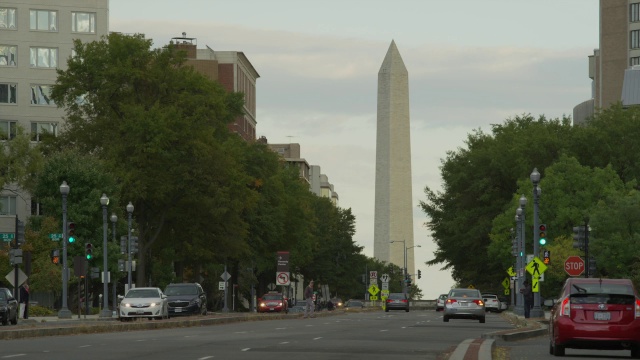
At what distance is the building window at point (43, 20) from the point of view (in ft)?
376

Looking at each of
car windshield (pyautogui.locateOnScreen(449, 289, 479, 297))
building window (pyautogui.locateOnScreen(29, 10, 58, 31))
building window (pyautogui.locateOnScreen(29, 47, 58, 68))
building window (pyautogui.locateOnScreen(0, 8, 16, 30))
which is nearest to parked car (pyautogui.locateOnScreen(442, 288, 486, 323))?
car windshield (pyautogui.locateOnScreen(449, 289, 479, 297))

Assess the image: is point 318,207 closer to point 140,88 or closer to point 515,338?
point 140,88

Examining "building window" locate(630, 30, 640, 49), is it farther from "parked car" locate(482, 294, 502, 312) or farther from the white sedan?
the white sedan

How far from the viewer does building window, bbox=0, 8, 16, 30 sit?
372 feet

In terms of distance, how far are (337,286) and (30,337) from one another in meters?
121

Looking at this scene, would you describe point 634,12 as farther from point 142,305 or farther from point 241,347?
point 241,347

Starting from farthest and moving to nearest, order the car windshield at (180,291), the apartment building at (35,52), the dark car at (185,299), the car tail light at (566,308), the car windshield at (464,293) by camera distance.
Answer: the apartment building at (35,52) → the car windshield at (180,291) → the dark car at (185,299) → the car windshield at (464,293) → the car tail light at (566,308)

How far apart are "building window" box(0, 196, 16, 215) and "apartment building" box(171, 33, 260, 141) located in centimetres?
2808

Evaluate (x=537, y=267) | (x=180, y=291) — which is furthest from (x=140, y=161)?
(x=537, y=267)

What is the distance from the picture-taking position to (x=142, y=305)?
58500mm

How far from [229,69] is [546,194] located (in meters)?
52.2

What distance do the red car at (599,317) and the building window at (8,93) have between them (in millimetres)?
87526

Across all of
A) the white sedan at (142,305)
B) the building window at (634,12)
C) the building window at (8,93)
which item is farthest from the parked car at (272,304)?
the building window at (634,12)

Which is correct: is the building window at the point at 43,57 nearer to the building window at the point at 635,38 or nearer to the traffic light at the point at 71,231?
the traffic light at the point at 71,231
